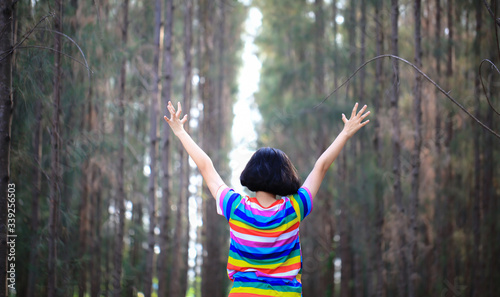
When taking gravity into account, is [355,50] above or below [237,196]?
above

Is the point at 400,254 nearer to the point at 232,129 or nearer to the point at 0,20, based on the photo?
the point at 0,20

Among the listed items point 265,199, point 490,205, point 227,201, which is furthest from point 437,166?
point 227,201

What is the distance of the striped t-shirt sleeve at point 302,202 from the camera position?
222 centimetres

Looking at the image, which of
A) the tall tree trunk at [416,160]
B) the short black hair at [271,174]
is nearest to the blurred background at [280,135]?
the tall tree trunk at [416,160]

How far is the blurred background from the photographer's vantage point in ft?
23.0

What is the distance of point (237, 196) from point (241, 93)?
21.7m

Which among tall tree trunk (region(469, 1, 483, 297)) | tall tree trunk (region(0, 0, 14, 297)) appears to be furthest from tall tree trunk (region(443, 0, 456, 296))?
tall tree trunk (region(0, 0, 14, 297))

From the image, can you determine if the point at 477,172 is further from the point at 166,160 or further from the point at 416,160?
the point at 166,160

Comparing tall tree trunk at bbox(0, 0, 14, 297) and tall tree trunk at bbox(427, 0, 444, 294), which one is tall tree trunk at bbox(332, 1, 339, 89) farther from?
tall tree trunk at bbox(0, 0, 14, 297)

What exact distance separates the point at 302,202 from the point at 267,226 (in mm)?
222

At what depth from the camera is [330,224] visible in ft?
56.3

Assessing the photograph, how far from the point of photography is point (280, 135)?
55.4ft

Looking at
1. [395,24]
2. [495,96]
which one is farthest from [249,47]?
[395,24]

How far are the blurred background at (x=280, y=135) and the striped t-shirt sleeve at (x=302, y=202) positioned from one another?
135cm
